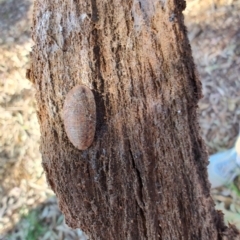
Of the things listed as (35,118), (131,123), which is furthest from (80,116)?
(35,118)

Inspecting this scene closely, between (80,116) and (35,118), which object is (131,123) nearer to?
(80,116)

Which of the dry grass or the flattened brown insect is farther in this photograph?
the dry grass

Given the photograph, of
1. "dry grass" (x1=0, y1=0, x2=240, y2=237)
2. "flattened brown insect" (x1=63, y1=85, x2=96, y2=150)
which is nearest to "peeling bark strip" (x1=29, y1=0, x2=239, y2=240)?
"flattened brown insect" (x1=63, y1=85, x2=96, y2=150)

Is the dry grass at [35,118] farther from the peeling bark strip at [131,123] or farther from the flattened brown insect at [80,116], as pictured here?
the flattened brown insect at [80,116]

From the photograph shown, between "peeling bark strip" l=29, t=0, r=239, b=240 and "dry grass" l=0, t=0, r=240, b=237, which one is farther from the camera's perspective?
"dry grass" l=0, t=0, r=240, b=237

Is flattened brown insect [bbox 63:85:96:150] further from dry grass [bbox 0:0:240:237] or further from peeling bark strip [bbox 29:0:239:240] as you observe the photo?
dry grass [bbox 0:0:240:237]
